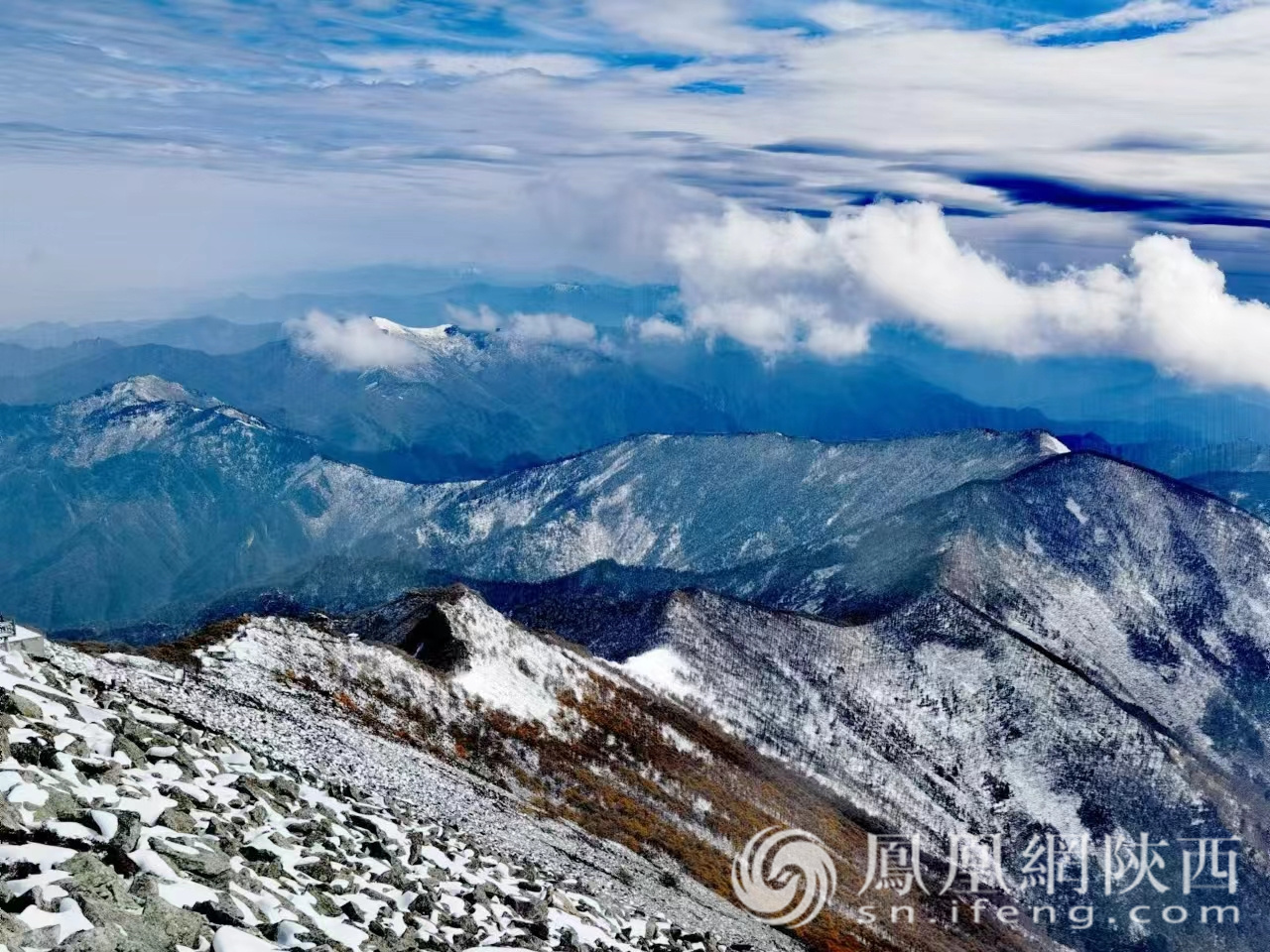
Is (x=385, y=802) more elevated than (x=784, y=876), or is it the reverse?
(x=385, y=802)

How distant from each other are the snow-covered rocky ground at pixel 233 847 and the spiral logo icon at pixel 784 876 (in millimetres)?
26357

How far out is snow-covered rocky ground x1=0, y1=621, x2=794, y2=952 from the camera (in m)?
24.0

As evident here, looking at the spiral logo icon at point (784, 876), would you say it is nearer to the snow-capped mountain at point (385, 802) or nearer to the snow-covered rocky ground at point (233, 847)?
the snow-capped mountain at point (385, 802)

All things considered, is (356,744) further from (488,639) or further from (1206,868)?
(1206,868)

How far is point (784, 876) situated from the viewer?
105 metres

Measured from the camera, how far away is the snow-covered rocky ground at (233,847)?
24.0 meters

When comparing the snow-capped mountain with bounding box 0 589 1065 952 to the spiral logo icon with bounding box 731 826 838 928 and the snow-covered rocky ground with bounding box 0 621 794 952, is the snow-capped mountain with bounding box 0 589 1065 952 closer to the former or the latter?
the snow-covered rocky ground with bounding box 0 621 794 952

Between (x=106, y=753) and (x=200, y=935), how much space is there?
44.3 ft

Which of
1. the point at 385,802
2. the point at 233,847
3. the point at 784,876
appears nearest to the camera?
the point at 233,847

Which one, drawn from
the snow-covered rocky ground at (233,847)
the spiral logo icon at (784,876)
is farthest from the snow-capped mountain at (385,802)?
the spiral logo icon at (784,876)

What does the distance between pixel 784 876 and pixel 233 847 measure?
83.9 metres

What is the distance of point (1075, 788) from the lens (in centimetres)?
19138

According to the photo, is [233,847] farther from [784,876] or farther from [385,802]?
[784,876]

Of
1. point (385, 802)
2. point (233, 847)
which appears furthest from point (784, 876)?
point (233, 847)
